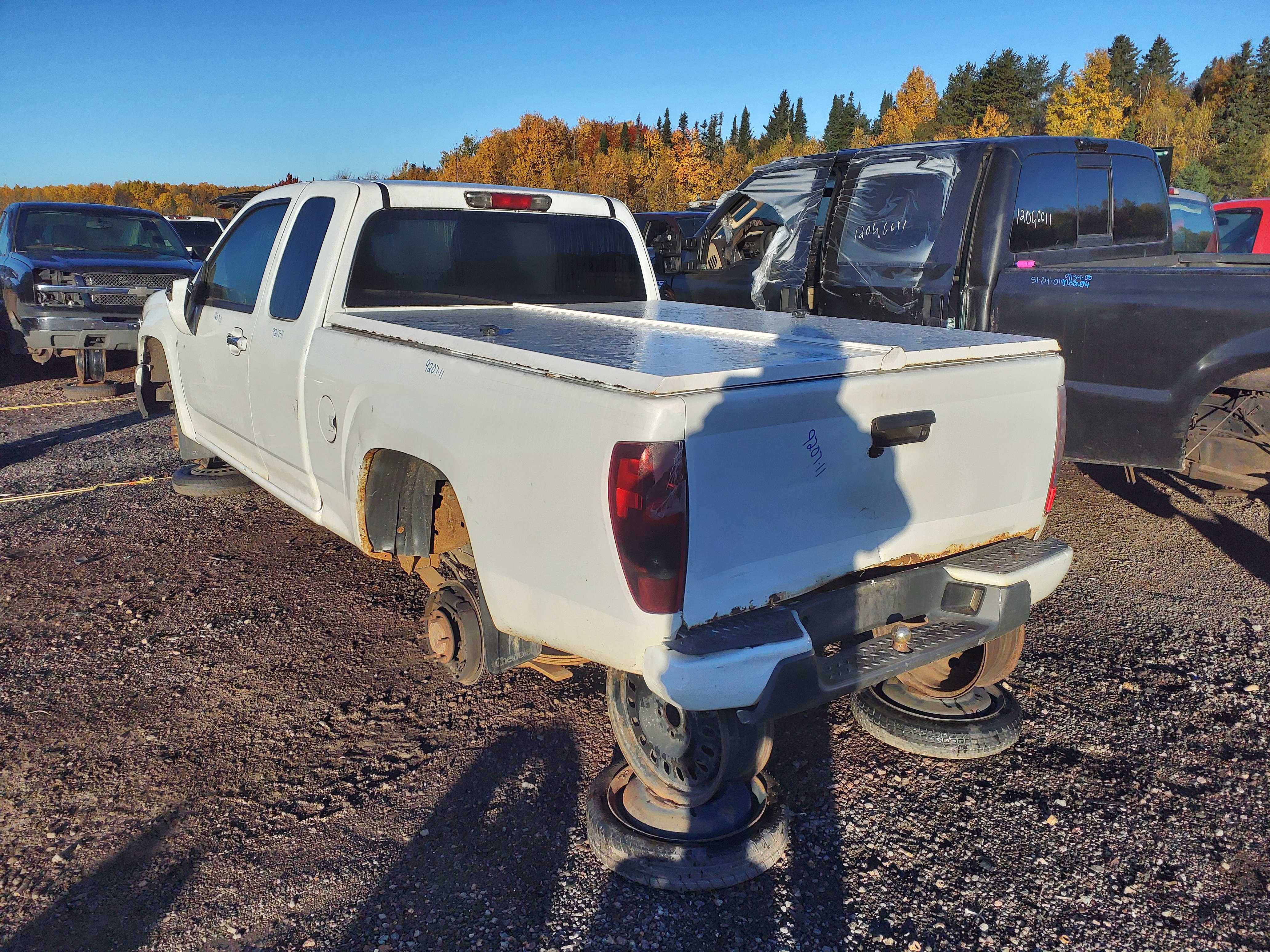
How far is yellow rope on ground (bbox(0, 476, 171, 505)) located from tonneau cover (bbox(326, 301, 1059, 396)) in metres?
3.92

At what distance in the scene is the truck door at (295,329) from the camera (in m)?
3.94

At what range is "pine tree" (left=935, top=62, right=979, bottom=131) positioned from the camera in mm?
69375

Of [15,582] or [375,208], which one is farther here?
[15,582]

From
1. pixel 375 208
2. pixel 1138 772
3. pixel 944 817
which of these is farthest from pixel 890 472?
pixel 375 208

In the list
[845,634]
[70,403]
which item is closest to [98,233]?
[70,403]

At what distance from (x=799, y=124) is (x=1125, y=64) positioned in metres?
38.8

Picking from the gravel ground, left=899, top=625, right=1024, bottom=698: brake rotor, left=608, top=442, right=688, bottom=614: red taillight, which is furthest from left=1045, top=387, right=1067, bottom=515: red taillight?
left=608, top=442, right=688, bottom=614: red taillight

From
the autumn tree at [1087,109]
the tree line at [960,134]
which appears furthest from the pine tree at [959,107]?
the autumn tree at [1087,109]

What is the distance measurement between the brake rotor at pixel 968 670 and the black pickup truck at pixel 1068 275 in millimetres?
1911

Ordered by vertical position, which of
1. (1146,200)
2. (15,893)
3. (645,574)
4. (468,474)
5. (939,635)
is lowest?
(15,893)

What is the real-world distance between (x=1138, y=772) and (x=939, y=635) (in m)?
1.10

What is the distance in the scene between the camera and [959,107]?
7188 centimetres

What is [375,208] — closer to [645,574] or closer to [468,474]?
[468,474]

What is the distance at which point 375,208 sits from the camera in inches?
161
